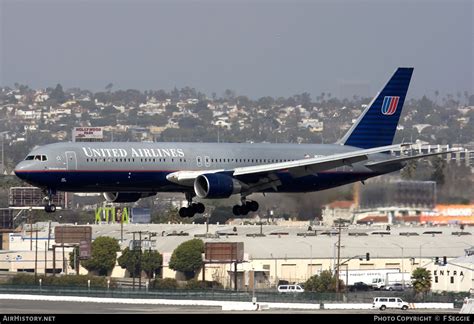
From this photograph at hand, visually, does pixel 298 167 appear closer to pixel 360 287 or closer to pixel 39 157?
pixel 39 157

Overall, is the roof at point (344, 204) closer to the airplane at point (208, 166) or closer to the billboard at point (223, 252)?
the airplane at point (208, 166)

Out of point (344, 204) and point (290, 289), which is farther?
point (290, 289)

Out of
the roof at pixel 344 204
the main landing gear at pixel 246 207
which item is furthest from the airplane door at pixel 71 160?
the roof at pixel 344 204

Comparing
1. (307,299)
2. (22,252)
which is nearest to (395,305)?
(307,299)

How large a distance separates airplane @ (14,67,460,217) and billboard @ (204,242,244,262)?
89.2ft

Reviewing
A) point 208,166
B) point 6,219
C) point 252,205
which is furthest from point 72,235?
point 208,166

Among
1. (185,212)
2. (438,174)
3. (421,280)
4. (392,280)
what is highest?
(438,174)

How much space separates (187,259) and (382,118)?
35657 millimetres

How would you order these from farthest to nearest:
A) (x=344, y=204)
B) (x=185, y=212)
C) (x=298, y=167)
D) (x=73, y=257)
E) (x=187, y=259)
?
(x=73, y=257) < (x=187, y=259) < (x=344, y=204) < (x=185, y=212) < (x=298, y=167)

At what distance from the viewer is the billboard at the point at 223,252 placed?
131m

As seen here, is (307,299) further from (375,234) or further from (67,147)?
(375,234)

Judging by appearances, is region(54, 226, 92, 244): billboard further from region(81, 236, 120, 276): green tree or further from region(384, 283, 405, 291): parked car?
region(384, 283, 405, 291): parked car

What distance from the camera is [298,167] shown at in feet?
320

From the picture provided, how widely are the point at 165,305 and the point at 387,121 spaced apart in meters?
20.5
